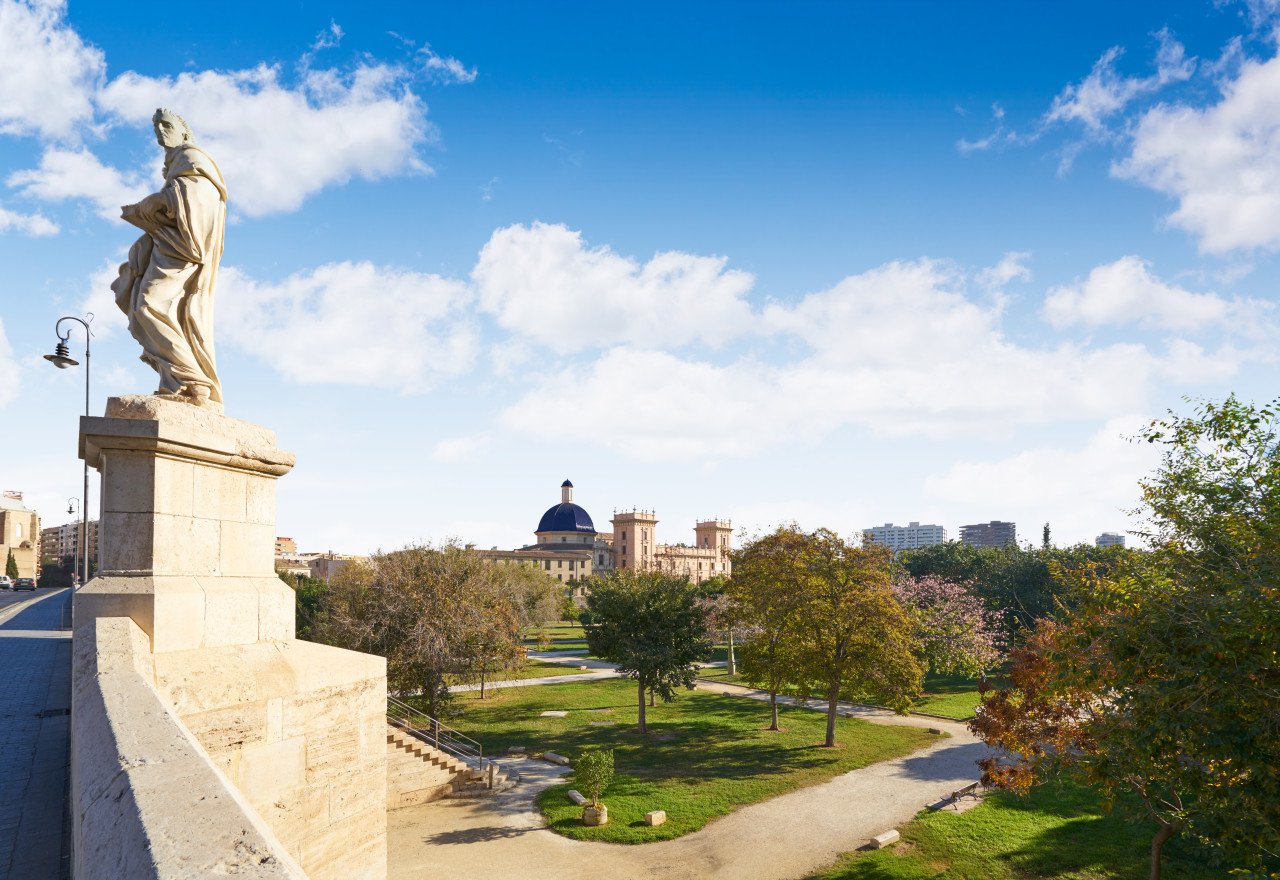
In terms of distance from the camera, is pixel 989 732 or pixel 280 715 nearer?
pixel 280 715

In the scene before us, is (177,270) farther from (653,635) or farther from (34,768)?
(653,635)

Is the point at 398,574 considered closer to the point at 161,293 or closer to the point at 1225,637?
the point at 161,293

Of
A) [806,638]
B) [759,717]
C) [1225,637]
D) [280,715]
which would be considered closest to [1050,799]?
[806,638]

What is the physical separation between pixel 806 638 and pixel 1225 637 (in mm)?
17356

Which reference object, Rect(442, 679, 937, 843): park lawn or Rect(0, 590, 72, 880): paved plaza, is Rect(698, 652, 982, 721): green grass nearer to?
Rect(442, 679, 937, 843): park lawn

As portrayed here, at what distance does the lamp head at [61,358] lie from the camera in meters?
17.0

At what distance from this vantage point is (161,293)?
608 centimetres

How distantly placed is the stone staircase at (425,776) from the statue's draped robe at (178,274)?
13.7m

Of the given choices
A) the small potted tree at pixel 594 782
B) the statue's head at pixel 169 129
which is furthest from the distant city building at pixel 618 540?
the statue's head at pixel 169 129

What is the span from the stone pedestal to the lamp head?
1477 cm

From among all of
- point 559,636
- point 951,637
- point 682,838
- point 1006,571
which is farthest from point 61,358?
point 559,636

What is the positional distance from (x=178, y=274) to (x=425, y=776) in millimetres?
15378

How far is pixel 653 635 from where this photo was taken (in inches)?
973

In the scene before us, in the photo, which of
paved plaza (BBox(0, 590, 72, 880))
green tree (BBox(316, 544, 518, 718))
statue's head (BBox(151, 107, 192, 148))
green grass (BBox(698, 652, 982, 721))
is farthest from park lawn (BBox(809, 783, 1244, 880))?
statue's head (BBox(151, 107, 192, 148))
